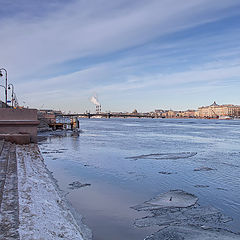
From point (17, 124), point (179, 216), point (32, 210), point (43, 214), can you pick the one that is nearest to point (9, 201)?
point (32, 210)

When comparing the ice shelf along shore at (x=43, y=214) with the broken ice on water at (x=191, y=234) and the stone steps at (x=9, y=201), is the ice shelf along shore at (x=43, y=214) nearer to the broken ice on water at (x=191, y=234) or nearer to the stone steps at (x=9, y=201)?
the stone steps at (x=9, y=201)

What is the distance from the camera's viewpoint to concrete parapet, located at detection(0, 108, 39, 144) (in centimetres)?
1454

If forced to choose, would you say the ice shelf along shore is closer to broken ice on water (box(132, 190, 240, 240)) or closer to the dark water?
the dark water

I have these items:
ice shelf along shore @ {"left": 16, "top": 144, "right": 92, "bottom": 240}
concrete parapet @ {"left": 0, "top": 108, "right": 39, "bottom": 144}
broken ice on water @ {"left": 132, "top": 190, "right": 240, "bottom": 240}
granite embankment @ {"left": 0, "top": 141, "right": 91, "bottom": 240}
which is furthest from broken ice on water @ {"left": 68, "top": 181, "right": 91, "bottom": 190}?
concrete parapet @ {"left": 0, "top": 108, "right": 39, "bottom": 144}

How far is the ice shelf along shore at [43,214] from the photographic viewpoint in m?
4.70

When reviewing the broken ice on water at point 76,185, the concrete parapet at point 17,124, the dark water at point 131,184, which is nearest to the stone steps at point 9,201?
the dark water at point 131,184

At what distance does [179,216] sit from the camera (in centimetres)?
724

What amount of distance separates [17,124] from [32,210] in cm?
1011

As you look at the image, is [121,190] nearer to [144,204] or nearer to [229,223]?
[144,204]

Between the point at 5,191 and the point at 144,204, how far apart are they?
390 centimetres

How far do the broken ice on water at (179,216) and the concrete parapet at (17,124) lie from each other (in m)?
8.59

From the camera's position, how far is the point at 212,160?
17.2 meters

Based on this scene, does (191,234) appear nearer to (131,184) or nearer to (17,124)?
(131,184)

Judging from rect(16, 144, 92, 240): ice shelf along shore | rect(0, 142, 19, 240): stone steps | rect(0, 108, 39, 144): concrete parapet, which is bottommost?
rect(16, 144, 92, 240): ice shelf along shore
